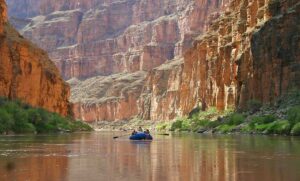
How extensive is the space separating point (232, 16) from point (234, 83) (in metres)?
20.3

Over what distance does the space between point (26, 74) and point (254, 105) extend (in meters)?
54.8

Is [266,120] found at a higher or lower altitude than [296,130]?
higher

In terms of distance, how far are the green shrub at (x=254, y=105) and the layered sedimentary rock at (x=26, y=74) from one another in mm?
48454

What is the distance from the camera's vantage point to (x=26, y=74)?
134625 mm

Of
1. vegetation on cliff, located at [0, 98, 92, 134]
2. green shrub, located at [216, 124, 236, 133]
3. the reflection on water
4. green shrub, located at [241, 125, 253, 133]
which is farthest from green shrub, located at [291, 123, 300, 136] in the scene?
vegetation on cliff, located at [0, 98, 92, 134]

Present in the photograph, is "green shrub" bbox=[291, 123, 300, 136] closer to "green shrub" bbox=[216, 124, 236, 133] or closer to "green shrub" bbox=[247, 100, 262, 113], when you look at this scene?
"green shrub" bbox=[216, 124, 236, 133]

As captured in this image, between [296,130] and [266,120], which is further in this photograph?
[266,120]

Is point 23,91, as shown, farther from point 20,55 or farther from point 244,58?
point 244,58

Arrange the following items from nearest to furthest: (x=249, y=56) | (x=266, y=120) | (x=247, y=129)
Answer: (x=266, y=120)
(x=247, y=129)
(x=249, y=56)

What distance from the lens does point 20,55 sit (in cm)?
12912

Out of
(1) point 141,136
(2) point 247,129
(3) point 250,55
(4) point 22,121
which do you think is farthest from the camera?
(3) point 250,55

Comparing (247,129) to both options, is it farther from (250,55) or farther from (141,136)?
(250,55)

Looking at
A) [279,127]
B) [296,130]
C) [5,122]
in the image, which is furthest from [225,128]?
[5,122]

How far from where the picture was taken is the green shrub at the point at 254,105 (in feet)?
347
